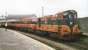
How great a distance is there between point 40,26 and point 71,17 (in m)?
6.46

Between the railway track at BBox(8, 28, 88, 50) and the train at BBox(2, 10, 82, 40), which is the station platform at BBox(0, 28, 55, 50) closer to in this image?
the railway track at BBox(8, 28, 88, 50)

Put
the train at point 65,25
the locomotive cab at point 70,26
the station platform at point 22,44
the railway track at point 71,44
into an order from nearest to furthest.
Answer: the station platform at point 22,44 → the railway track at point 71,44 → the locomotive cab at point 70,26 → the train at point 65,25

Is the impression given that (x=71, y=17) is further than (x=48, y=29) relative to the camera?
No

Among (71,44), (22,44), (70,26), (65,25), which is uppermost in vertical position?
(65,25)

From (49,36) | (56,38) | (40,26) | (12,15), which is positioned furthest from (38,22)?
(12,15)

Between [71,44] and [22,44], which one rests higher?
[22,44]

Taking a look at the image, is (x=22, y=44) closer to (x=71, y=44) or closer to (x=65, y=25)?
(x=71, y=44)

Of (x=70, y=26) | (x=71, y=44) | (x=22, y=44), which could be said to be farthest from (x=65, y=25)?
(x=22, y=44)

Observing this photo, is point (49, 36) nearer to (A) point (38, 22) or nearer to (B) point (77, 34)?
(A) point (38, 22)

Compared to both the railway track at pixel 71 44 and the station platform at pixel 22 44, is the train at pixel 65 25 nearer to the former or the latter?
the railway track at pixel 71 44

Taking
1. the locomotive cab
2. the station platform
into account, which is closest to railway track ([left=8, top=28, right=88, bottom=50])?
the locomotive cab

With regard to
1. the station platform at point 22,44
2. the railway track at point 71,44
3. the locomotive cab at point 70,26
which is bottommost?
the railway track at point 71,44

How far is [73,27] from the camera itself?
22.2 meters

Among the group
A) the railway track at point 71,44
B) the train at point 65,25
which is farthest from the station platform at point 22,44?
the train at point 65,25
